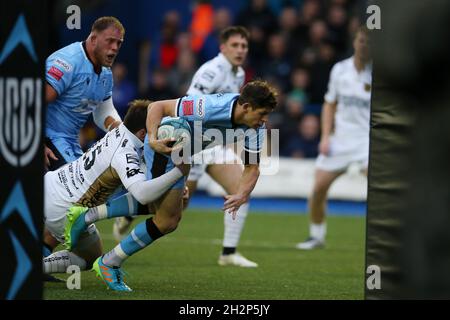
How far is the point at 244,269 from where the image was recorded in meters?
8.99

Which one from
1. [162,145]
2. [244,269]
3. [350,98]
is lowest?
[244,269]

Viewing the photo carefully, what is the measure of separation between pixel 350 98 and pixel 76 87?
4.76 m

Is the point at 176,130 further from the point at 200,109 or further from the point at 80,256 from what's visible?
the point at 80,256

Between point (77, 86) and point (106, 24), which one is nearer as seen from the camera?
point (106, 24)

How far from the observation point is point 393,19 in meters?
2.41

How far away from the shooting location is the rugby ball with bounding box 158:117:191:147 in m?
6.73

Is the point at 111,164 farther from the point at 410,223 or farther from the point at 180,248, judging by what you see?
the point at 410,223

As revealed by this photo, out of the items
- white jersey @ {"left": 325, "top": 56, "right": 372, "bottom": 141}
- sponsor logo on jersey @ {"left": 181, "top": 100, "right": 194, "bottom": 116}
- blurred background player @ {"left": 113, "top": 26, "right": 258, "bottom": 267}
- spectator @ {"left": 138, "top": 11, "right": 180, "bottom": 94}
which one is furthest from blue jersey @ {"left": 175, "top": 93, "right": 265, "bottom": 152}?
spectator @ {"left": 138, "top": 11, "right": 180, "bottom": 94}

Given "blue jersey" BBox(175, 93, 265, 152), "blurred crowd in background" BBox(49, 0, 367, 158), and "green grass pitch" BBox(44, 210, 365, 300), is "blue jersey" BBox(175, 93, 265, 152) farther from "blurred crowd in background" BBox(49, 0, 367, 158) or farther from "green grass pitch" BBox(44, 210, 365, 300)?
"blurred crowd in background" BBox(49, 0, 367, 158)

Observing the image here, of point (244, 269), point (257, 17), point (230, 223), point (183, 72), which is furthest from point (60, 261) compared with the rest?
point (257, 17)

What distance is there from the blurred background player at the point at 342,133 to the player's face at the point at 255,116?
449 centimetres

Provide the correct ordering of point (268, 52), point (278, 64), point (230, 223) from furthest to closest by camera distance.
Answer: point (268, 52)
point (278, 64)
point (230, 223)

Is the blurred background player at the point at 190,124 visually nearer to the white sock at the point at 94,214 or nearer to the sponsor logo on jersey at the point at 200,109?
the sponsor logo on jersey at the point at 200,109
